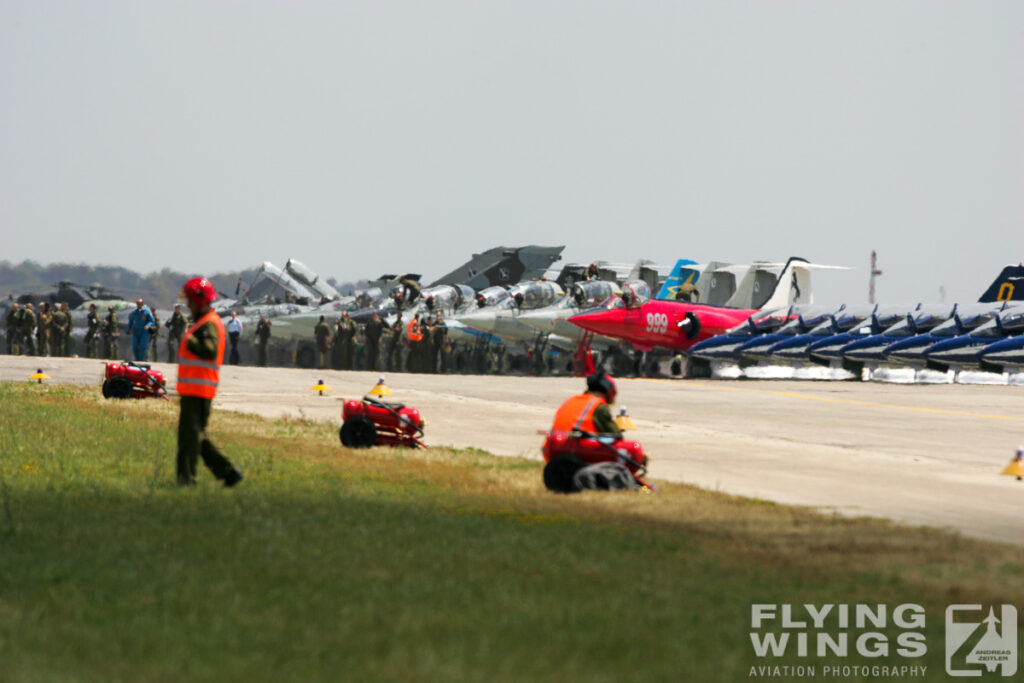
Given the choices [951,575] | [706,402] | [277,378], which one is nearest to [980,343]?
[706,402]

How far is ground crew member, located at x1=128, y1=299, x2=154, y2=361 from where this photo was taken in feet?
124

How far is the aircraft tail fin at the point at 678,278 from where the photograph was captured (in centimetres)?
4719

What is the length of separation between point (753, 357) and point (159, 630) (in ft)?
124

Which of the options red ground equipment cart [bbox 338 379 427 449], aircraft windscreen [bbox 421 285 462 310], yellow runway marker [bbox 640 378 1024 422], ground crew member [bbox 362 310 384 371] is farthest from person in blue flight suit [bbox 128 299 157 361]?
red ground equipment cart [bbox 338 379 427 449]

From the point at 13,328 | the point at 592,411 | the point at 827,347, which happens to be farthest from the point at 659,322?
the point at 592,411

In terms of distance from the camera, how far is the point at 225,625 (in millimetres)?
5395

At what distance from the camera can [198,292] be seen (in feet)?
33.8

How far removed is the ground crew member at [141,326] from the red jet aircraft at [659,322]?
13933mm

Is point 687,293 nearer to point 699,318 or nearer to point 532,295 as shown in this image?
point 699,318

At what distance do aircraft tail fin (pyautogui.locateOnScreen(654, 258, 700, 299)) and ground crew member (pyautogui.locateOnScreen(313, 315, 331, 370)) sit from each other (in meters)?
13.2

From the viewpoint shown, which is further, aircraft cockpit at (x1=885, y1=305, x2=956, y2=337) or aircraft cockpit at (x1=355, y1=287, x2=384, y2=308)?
aircraft cockpit at (x1=355, y1=287, x2=384, y2=308)

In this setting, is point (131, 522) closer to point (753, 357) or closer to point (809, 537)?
point (809, 537)

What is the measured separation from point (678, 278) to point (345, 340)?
1358 centimetres

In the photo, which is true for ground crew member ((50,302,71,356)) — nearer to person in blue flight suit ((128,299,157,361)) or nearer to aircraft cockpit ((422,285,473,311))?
person in blue flight suit ((128,299,157,361))
